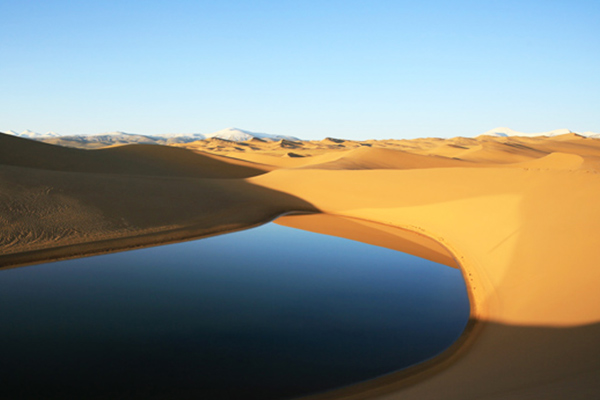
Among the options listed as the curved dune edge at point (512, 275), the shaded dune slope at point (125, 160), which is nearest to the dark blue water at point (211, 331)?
the curved dune edge at point (512, 275)

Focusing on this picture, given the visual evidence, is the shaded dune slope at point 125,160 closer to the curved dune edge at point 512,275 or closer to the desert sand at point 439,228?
the desert sand at point 439,228

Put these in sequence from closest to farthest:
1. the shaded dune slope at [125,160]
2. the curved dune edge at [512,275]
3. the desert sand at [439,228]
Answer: the curved dune edge at [512,275] < the desert sand at [439,228] < the shaded dune slope at [125,160]

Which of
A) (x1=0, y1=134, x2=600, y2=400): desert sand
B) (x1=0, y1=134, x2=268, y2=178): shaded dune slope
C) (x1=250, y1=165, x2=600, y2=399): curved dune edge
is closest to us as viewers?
(x1=250, y1=165, x2=600, y2=399): curved dune edge

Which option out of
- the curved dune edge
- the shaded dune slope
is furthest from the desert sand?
the shaded dune slope

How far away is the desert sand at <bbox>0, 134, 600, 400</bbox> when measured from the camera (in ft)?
14.5

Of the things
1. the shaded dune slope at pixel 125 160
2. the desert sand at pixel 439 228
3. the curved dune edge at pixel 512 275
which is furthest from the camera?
the shaded dune slope at pixel 125 160

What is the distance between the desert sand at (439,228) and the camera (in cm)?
441

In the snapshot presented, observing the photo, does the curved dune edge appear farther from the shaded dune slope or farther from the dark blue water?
the shaded dune slope

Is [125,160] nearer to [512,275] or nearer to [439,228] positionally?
[439,228]

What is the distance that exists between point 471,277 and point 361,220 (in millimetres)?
6820

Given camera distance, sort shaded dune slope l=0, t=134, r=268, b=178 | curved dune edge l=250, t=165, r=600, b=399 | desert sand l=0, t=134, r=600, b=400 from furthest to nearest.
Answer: shaded dune slope l=0, t=134, r=268, b=178 → desert sand l=0, t=134, r=600, b=400 → curved dune edge l=250, t=165, r=600, b=399

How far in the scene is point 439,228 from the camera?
12281 mm

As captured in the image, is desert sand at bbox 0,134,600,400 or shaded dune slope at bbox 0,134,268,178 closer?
desert sand at bbox 0,134,600,400

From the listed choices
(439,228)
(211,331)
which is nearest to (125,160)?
(439,228)
